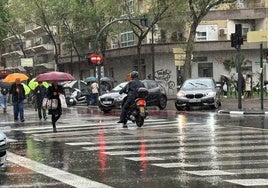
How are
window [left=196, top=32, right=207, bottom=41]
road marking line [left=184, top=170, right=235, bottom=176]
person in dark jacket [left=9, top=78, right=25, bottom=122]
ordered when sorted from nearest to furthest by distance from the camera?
road marking line [left=184, top=170, right=235, bottom=176]
person in dark jacket [left=9, top=78, right=25, bottom=122]
window [left=196, top=32, right=207, bottom=41]

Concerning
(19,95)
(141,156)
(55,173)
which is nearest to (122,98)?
(19,95)

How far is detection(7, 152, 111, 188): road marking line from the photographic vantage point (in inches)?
319

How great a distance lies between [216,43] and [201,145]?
3687cm

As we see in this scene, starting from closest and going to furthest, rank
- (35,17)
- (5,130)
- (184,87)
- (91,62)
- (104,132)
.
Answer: (104,132) < (5,130) < (184,87) < (91,62) < (35,17)

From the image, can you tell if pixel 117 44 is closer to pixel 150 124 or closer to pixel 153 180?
pixel 150 124

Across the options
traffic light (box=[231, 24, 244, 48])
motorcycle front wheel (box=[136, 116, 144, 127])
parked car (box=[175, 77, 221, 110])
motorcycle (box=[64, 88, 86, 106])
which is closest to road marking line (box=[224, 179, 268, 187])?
motorcycle front wheel (box=[136, 116, 144, 127])

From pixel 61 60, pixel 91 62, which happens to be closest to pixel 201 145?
pixel 91 62

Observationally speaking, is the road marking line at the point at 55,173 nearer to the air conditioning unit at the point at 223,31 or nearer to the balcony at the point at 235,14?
the air conditioning unit at the point at 223,31

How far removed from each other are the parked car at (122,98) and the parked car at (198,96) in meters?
1.78

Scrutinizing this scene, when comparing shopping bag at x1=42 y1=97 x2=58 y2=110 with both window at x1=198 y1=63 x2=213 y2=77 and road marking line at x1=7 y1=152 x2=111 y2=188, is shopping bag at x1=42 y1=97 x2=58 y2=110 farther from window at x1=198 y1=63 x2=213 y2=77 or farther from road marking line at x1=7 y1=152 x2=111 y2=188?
window at x1=198 y1=63 x2=213 y2=77

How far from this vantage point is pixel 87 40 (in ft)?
180

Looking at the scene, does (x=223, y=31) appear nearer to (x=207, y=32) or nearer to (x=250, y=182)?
(x=207, y=32)

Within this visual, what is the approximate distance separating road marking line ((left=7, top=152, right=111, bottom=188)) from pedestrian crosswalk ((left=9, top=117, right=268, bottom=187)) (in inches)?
51.3

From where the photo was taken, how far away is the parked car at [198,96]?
25.2 m
